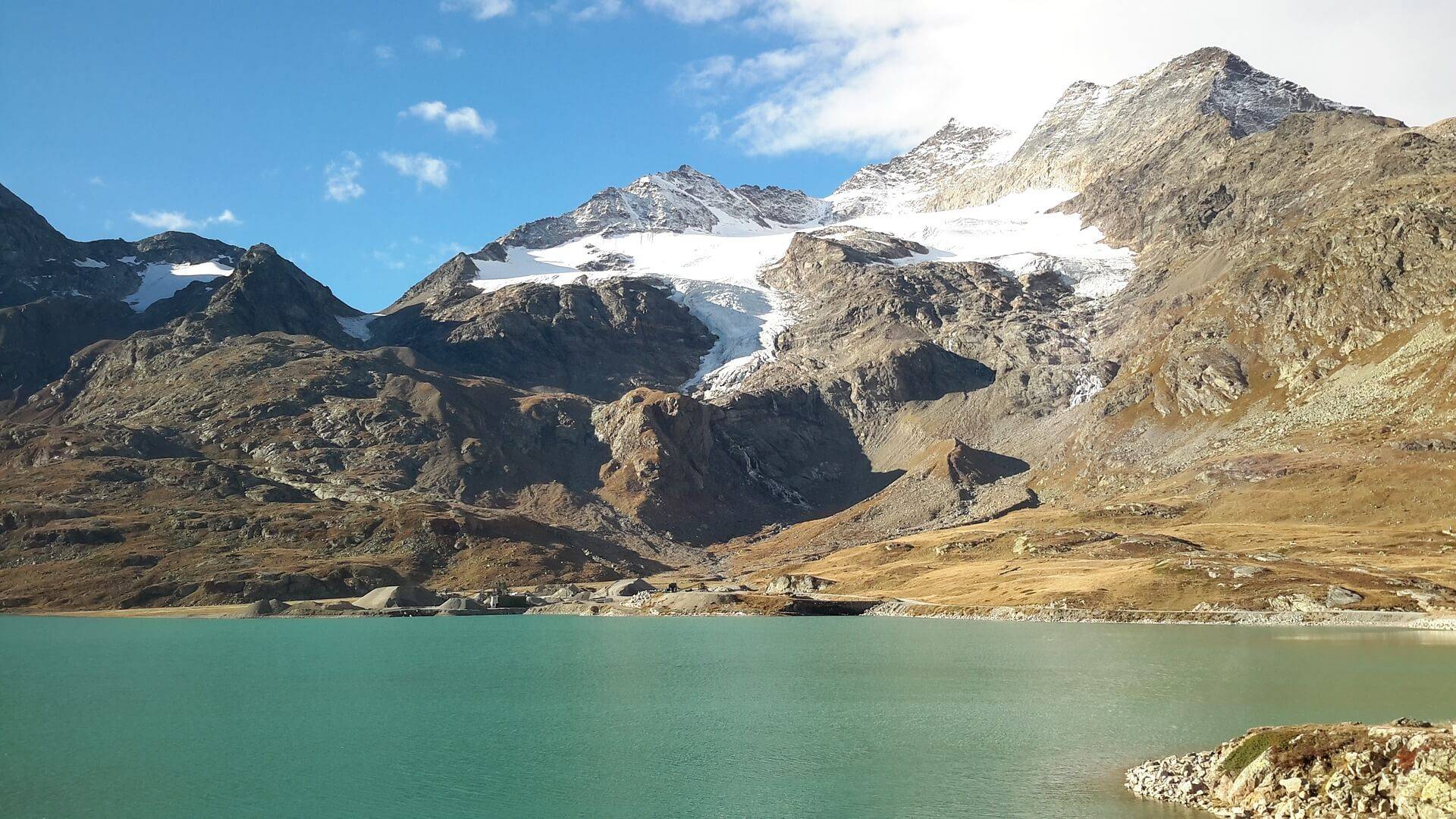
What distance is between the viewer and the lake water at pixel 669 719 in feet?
127

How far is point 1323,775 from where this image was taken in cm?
3322

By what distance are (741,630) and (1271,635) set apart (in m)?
55.2

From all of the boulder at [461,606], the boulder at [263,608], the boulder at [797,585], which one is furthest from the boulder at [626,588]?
the boulder at [263,608]

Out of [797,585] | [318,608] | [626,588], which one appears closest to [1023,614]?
[797,585]

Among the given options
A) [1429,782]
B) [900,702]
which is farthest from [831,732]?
[1429,782]

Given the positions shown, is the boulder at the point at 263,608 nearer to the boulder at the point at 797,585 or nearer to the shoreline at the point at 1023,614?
the shoreline at the point at 1023,614

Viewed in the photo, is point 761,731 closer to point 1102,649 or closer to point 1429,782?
point 1429,782

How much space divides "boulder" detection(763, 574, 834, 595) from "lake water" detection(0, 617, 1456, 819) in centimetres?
7705

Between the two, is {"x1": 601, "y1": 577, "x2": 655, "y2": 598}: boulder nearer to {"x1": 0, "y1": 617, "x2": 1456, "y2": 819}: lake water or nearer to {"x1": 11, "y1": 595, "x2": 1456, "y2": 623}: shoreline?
{"x1": 11, "y1": 595, "x2": 1456, "y2": 623}: shoreline

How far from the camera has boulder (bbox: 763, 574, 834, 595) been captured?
585 feet

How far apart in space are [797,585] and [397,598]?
66164mm

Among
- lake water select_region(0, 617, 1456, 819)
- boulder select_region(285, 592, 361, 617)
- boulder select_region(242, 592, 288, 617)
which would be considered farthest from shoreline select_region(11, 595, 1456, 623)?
lake water select_region(0, 617, 1456, 819)

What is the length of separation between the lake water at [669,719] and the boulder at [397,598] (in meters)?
61.2

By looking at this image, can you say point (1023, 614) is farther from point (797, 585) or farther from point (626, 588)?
point (626, 588)
